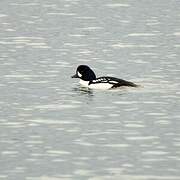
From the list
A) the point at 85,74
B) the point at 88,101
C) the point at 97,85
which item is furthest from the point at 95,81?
the point at 88,101

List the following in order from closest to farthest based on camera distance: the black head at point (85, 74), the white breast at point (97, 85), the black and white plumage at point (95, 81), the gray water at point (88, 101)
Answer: the gray water at point (88, 101), the black and white plumage at point (95, 81), the white breast at point (97, 85), the black head at point (85, 74)

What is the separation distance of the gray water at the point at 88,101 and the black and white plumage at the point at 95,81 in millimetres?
355

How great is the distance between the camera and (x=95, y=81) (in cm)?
3750

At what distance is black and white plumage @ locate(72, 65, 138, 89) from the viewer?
3647 centimetres

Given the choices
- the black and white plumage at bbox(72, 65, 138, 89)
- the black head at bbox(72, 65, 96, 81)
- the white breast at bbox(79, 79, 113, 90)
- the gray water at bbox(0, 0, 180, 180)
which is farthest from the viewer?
the black head at bbox(72, 65, 96, 81)

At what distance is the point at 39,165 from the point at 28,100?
30.6 ft

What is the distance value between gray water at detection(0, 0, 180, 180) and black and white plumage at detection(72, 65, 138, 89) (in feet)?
1.16

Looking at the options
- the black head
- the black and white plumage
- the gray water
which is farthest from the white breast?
the gray water

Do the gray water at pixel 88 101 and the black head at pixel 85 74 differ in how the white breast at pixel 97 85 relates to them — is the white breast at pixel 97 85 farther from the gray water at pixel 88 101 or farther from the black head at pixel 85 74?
the gray water at pixel 88 101

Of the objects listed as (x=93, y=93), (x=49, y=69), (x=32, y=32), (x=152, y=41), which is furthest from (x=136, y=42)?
(x=93, y=93)

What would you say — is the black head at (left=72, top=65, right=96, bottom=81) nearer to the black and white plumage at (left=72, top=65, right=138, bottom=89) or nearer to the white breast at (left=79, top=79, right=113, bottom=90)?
the black and white plumage at (left=72, top=65, right=138, bottom=89)

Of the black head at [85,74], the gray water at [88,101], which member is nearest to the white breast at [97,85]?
the black head at [85,74]

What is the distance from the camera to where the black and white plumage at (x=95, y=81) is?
120 ft

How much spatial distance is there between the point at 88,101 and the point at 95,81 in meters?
3.35
